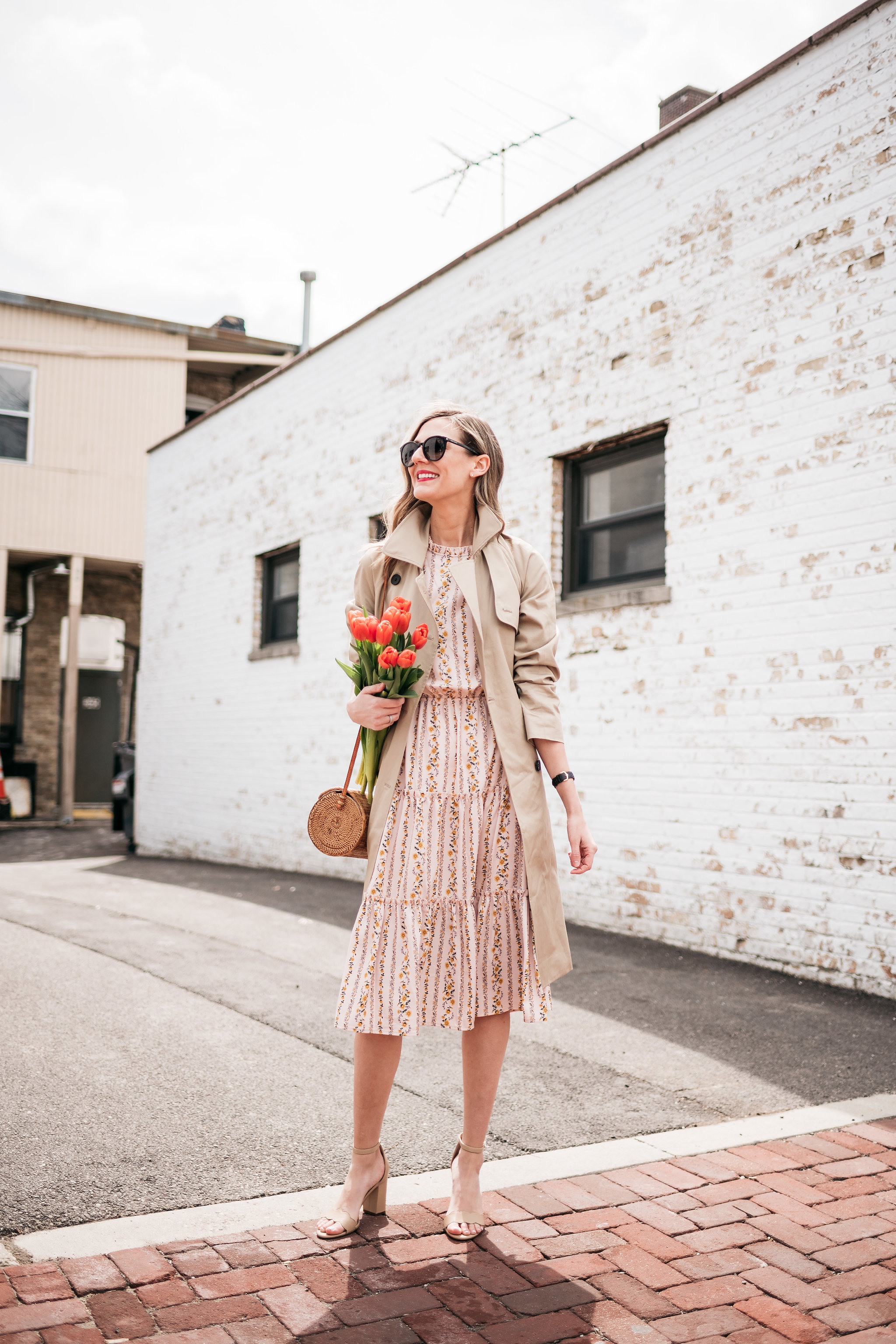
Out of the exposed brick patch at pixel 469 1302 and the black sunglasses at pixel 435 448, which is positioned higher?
the black sunglasses at pixel 435 448

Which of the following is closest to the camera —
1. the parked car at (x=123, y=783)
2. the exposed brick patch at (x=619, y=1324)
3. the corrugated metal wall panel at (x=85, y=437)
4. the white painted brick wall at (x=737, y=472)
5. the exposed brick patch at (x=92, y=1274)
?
the exposed brick patch at (x=619, y=1324)

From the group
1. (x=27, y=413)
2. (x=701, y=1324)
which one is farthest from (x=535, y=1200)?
(x=27, y=413)

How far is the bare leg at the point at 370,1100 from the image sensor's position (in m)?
2.57

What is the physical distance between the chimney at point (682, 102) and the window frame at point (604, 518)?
3.04 m

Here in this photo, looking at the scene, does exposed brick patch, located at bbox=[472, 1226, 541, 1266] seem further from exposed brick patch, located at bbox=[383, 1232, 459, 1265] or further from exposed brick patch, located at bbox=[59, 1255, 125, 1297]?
exposed brick patch, located at bbox=[59, 1255, 125, 1297]

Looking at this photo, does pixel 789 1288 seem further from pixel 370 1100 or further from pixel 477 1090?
pixel 370 1100

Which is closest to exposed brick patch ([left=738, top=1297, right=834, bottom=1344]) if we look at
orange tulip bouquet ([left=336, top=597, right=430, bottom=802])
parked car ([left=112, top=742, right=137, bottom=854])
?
orange tulip bouquet ([left=336, top=597, right=430, bottom=802])

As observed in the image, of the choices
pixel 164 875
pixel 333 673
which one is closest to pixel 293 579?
pixel 333 673

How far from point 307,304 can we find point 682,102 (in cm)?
1144

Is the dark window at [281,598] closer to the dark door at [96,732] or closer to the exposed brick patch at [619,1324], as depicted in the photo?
the exposed brick patch at [619,1324]

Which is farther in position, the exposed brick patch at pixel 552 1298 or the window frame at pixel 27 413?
the window frame at pixel 27 413

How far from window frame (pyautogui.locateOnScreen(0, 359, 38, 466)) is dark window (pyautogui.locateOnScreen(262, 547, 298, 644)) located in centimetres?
680

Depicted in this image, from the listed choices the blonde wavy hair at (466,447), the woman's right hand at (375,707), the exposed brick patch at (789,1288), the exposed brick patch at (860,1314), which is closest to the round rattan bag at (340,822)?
the woman's right hand at (375,707)

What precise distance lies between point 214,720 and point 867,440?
8.40 metres
